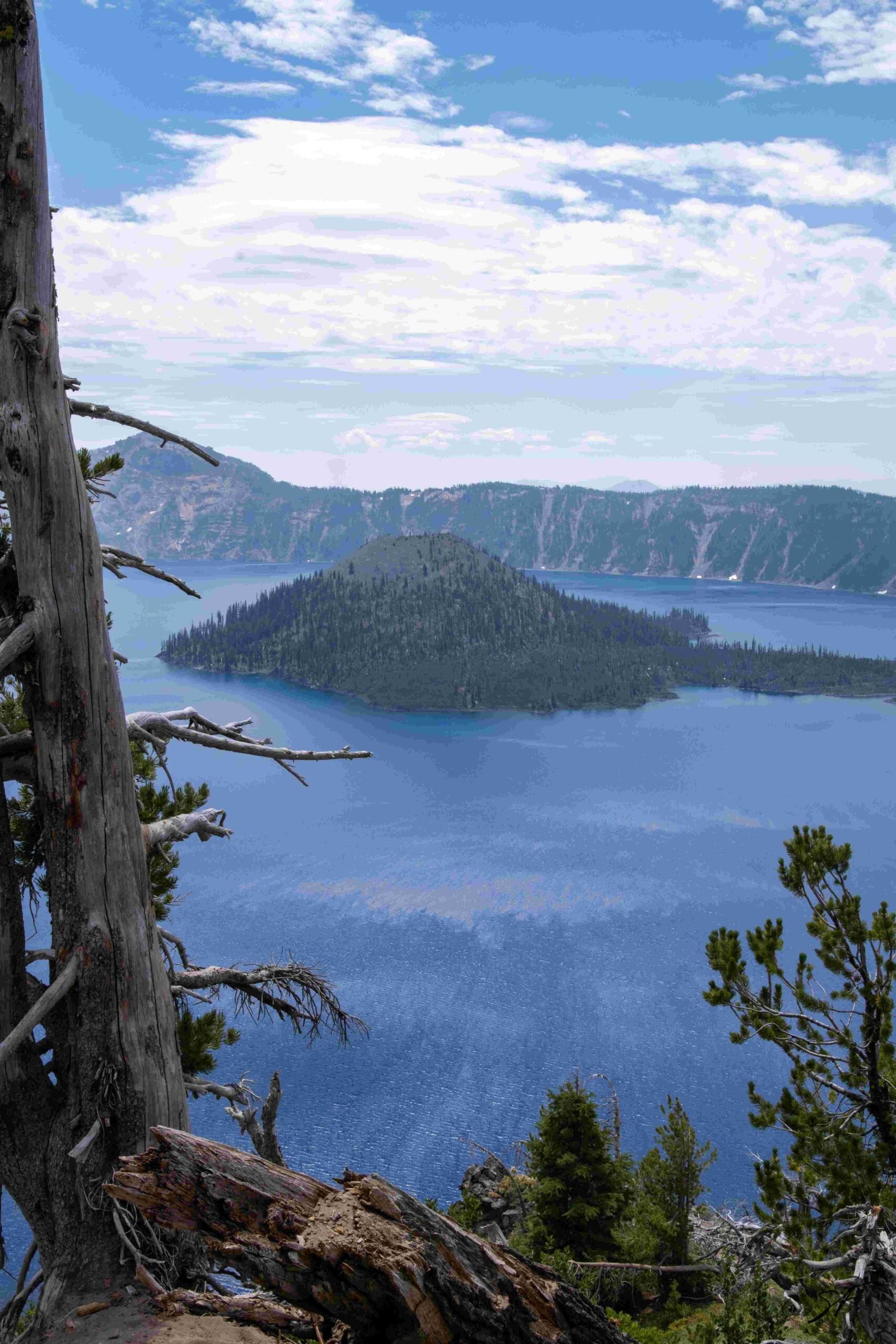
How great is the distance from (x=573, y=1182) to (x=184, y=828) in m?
22.3

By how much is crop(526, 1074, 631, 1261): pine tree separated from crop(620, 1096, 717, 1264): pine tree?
0.95 metres

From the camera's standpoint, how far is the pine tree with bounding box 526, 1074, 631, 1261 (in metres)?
24.8

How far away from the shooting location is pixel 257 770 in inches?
5266

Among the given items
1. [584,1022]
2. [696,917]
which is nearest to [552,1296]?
[584,1022]

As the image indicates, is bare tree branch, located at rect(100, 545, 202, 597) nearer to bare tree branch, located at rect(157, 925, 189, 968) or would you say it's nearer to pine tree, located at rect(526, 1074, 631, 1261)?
bare tree branch, located at rect(157, 925, 189, 968)

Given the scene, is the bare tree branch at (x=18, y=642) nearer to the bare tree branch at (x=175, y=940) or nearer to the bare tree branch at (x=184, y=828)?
the bare tree branch at (x=184, y=828)

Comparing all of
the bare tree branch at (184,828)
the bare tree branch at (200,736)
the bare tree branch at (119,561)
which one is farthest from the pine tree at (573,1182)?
the bare tree branch at (119,561)

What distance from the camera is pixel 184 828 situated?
7.30 metres

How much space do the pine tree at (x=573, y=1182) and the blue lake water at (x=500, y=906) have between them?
7.97 metres

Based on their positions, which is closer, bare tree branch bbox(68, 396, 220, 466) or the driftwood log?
the driftwood log

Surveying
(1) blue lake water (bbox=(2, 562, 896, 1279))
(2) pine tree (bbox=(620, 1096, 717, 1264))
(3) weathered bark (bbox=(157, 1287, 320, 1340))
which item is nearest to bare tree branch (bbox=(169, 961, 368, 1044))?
(3) weathered bark (bbox=(157, 1287, 320, 1340))

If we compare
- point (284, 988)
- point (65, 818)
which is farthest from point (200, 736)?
point (284, 988)

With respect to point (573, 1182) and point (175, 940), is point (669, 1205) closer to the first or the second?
point (573, 1182)

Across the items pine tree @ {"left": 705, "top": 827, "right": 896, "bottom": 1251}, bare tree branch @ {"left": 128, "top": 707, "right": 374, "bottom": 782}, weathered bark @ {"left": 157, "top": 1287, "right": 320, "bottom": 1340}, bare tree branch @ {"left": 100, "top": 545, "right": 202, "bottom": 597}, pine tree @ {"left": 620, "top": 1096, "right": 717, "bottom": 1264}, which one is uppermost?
bare tree branch @ {"left": 100, "top": 545, "right": 202, "bottom": 597}
